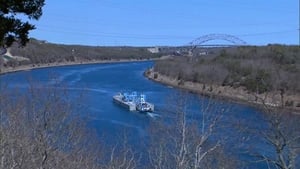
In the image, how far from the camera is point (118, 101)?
39281 mm

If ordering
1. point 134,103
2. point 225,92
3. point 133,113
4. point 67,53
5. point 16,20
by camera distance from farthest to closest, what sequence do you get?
point 67,53 → point 225,92 → point 134,103 → point 133,113 → point 16,20

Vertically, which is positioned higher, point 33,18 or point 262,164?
point 33,18

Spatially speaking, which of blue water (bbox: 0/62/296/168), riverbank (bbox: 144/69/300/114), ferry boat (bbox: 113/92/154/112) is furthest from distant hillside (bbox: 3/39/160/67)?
ferry boat (bbox: 113/92/154/112)

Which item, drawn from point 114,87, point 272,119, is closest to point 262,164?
point 272,119

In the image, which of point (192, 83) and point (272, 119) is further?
point (192, 83)

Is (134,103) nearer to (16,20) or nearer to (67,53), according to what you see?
(16,20)

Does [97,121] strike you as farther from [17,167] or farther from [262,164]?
[17,167]

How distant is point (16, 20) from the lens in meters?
4.72

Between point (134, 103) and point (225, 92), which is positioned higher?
point (134, 103)

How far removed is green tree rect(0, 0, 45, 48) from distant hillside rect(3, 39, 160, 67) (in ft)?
247

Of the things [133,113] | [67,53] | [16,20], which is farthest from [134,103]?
[67,53]

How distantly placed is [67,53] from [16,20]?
105m

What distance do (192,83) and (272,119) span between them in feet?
146

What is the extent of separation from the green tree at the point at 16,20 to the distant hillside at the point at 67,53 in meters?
75.3
